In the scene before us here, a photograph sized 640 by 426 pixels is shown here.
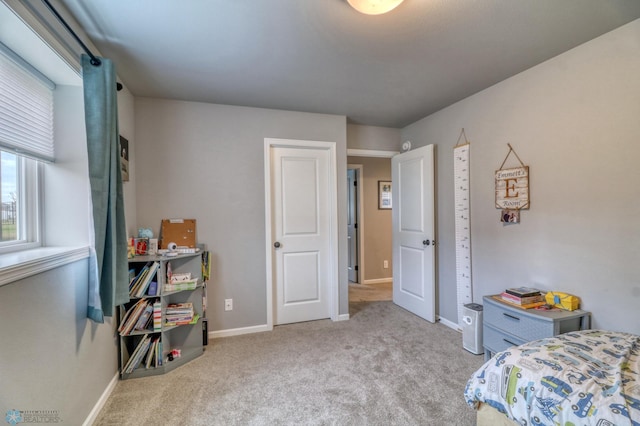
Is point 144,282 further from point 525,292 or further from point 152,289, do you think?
point 525,292

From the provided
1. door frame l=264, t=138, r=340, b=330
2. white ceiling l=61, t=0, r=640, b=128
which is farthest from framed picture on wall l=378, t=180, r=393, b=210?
white ceiling l=61, t=0, r=640, b=128

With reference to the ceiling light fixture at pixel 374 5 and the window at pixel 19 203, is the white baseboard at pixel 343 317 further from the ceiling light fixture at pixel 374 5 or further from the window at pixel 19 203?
the ceiling light fixture at pixel 374 5

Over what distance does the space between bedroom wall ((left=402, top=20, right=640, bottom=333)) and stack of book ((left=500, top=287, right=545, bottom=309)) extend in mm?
128

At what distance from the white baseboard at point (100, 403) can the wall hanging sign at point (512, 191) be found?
3.20 metres

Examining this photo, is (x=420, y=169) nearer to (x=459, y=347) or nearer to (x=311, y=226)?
(x=311, y=226)

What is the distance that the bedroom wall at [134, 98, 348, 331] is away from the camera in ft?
8.96

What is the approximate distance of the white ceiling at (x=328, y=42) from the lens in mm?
1544

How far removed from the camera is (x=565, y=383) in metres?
1.21

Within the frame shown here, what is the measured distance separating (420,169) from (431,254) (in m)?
0.97

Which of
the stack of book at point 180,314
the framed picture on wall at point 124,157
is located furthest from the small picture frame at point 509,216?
the framed picture on wall at point 124,157

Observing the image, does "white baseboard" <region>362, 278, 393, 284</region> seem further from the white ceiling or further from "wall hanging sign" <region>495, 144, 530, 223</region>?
the white ceiling

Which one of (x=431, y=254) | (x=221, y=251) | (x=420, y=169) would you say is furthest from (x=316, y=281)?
(x=420, y=169)

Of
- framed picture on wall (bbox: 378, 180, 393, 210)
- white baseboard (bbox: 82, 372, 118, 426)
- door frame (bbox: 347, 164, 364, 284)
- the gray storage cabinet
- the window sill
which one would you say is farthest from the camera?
framed picture on wall (bbox: 378, 180, 393, 210)

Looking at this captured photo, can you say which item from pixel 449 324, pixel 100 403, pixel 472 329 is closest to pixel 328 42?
pixel 472 329
